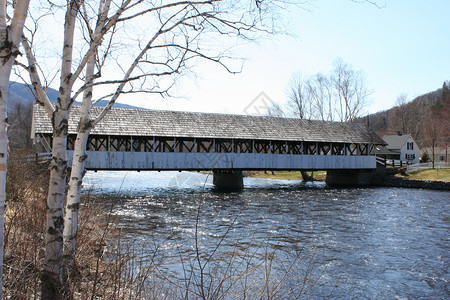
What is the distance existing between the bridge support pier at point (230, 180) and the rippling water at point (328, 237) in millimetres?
6973

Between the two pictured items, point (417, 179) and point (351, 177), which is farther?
point (351, 177)

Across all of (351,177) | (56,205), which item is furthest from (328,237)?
(351,177)

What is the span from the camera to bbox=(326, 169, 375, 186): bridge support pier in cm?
2580

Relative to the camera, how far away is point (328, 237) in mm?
8766

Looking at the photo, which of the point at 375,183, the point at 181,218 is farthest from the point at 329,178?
the point at 181,218

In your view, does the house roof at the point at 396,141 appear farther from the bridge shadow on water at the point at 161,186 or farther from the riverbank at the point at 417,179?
the bridge shadow on water at the point at 161,186

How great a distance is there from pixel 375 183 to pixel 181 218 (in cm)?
1852

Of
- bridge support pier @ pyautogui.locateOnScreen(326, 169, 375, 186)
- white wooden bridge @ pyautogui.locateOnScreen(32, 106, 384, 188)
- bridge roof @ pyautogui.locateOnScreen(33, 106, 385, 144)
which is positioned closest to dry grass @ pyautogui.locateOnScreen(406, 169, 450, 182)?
bridge support pier @ pyautogui.locateOnScreen(326, 169, 375, 186)

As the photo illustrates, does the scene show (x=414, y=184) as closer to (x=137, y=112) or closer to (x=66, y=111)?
(x=137, y=112)

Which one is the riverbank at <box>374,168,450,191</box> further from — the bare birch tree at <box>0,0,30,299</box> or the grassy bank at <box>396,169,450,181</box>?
the bare birch tree at <box>0,0,30,299</box>

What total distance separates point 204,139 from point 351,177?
36.8ft

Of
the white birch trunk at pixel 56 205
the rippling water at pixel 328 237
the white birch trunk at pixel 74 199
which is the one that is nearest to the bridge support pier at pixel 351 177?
the rippling water at pixel 328 237

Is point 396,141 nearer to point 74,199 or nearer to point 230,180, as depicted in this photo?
point 230,180

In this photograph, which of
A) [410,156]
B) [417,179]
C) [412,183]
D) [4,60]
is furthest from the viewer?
[410,156]
